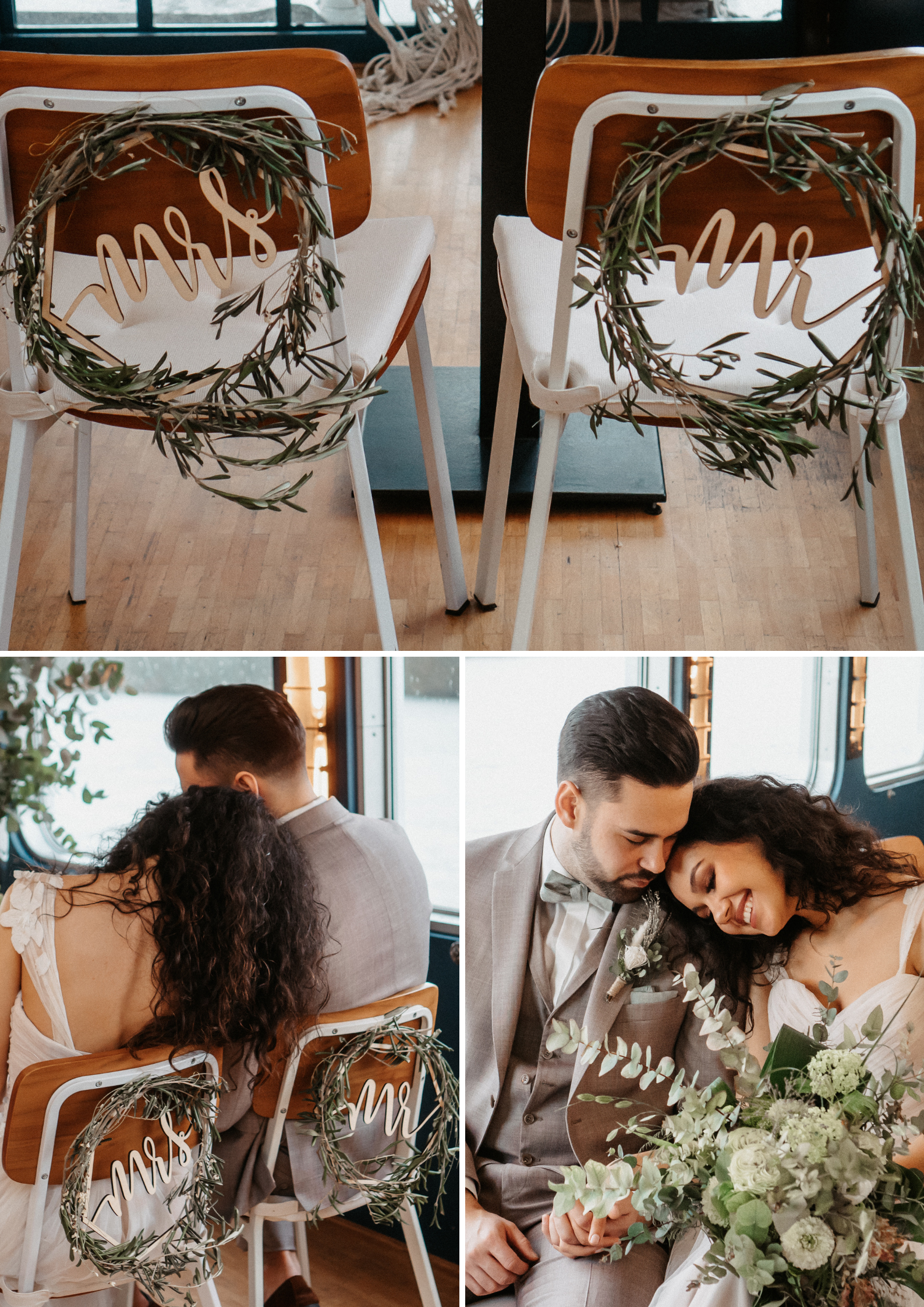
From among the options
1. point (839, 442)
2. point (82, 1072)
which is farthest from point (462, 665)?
point (839, 442)

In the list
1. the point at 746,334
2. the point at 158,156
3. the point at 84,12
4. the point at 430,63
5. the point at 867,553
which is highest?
the point at 84,12

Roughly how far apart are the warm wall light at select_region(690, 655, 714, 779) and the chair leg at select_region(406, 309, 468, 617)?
84 cm

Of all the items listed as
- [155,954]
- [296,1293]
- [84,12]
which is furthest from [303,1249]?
[84,12]

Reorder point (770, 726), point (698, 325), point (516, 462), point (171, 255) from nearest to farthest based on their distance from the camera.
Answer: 1. point (770, 726)
2. point (171, 255)
3. point (698, 325)
4. point (516, 462)

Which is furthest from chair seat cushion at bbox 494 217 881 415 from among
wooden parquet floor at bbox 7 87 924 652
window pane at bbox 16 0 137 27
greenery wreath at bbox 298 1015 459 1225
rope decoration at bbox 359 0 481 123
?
A: window pane at bbox 16 0 137 27

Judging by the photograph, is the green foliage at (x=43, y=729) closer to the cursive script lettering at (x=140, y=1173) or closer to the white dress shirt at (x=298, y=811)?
the white dress shirt at (x=298, y=811)

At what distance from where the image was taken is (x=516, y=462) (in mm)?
2508

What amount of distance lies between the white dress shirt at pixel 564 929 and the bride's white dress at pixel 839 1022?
19cm

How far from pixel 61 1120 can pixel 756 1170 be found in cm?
70

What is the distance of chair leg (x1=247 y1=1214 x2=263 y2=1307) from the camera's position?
133 centimetres

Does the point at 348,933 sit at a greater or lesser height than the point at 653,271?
lesser

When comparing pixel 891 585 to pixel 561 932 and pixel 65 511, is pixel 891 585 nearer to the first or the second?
pixel 561 932

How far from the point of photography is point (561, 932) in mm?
1319

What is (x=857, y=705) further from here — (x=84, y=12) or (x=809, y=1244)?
(x=84, y=12)
